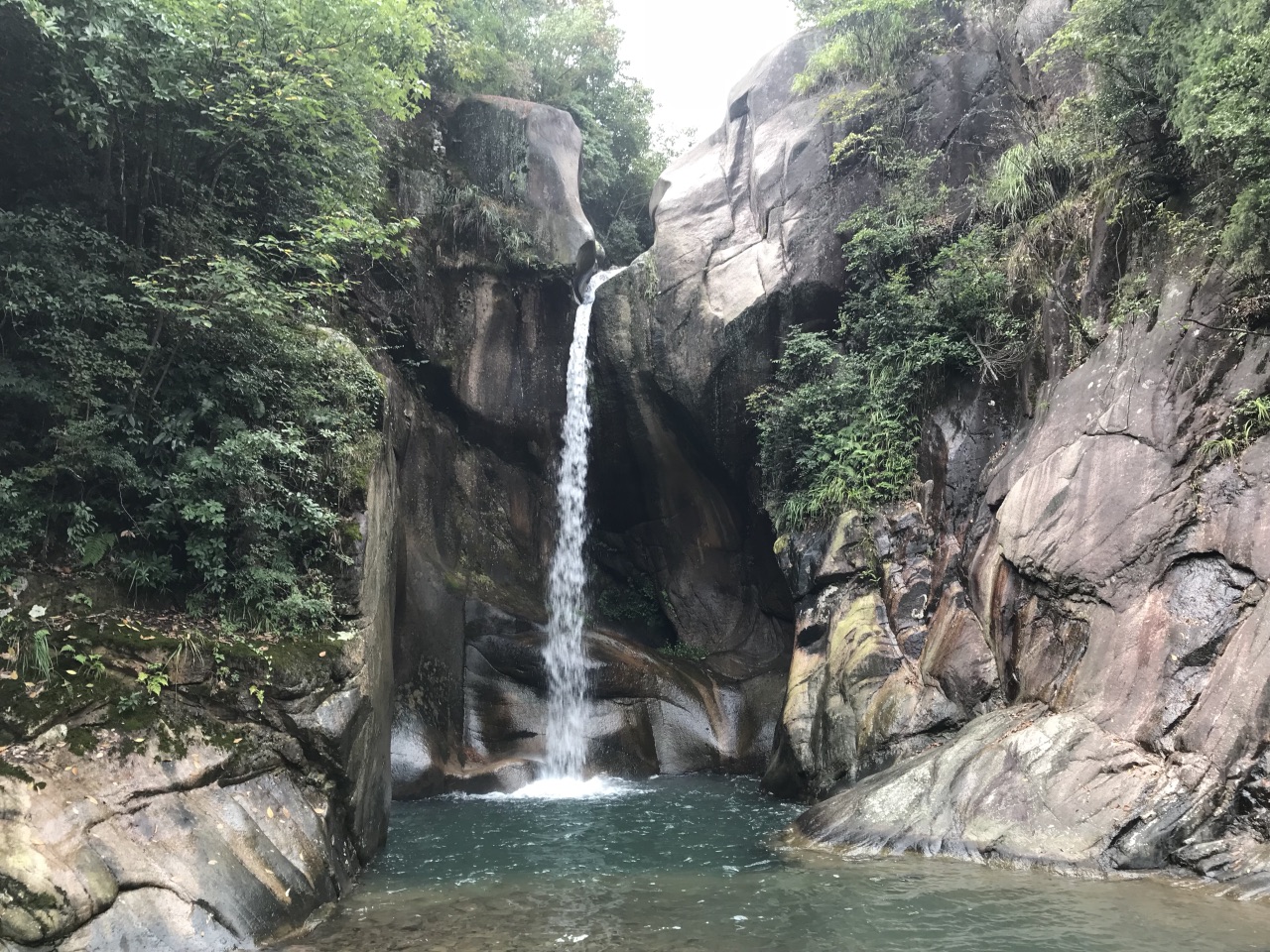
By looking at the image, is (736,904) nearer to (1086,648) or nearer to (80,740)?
(1086,648)

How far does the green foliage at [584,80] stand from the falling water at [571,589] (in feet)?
15.7

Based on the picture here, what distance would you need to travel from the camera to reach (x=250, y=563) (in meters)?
7.74

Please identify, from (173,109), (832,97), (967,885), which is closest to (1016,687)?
(967,885)

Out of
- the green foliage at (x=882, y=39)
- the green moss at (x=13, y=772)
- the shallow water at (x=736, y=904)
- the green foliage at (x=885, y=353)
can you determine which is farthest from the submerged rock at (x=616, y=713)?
the green foliage at (x=882, y=39)

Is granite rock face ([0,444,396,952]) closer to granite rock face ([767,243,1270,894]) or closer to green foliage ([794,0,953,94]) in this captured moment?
granite rock face ([767,243,1270,894])

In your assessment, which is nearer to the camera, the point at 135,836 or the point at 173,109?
the point at 135,836

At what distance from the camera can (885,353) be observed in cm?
1322

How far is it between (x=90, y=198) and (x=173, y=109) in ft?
4.42

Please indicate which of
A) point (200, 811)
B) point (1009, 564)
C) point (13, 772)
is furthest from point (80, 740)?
point (1009, 564)

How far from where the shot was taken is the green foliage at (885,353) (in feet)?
39.8

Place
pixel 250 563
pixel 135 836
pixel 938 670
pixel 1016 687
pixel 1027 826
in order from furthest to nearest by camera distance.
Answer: pixel 938 670, pixel 1016 687, pixel 250 563, pixel 1027 826, pixel 135 836

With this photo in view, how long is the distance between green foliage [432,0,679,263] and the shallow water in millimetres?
15833

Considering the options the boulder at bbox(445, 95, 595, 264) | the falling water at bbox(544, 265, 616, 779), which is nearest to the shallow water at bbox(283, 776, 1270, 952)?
the falling water at bbox(544, 265, 616, 779)

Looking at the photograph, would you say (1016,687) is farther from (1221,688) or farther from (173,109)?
(173,109)
